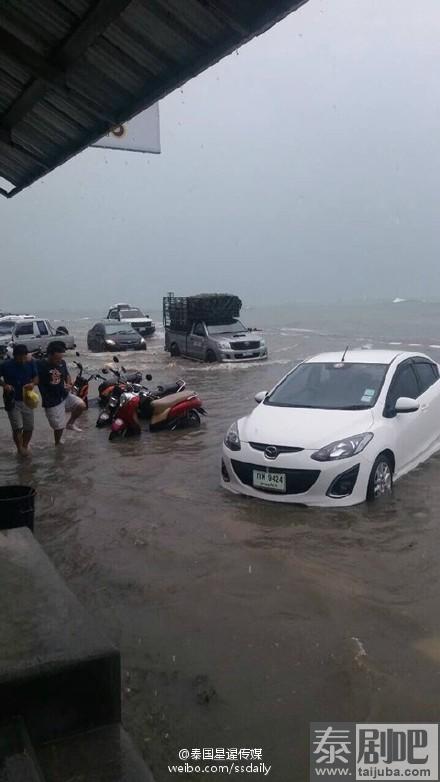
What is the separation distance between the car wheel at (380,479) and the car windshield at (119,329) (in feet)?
78.5

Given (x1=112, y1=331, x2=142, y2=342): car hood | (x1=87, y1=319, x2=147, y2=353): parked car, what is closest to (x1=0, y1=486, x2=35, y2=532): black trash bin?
(x1=87, y1=319, x2=147, y2=353): parked car

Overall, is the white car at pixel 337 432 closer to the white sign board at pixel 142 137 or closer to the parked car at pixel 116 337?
the white sign board at pixel 142 137

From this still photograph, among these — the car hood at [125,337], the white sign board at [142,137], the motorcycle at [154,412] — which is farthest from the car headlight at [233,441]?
the car hood at [125,337]

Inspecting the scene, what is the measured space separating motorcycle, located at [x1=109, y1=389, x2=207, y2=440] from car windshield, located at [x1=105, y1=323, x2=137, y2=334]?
18439 millimetres

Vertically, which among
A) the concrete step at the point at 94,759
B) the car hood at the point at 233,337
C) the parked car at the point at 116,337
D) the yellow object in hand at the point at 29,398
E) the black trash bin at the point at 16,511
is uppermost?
the yellow object in hand at the point at 29,398

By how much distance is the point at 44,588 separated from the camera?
3.31 meters

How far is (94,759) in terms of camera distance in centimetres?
250

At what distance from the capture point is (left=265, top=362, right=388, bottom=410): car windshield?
693 centimetres

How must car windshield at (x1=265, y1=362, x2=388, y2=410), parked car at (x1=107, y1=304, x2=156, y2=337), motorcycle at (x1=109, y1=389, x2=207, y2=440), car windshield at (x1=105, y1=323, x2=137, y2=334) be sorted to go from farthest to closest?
1. parked car at (x1=107, y1=304, x2=156, y2=337)
2. car windshield at (x1=105, y1=323, x2=137, y2=334)
3. motorcycle at (x1=109, y1=389, x2=207, y2=440)
4. car windshield at (x1=265, y1=362, x2=388, y2=410)

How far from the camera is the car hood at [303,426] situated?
6.14m

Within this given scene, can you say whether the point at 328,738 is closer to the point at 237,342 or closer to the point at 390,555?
the point at 390,555

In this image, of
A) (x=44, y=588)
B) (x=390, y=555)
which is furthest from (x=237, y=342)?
(x=44, y=588)

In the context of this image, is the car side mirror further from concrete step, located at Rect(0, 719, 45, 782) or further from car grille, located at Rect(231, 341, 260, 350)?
car grille, located at Rect(231, 341, 260, 350)

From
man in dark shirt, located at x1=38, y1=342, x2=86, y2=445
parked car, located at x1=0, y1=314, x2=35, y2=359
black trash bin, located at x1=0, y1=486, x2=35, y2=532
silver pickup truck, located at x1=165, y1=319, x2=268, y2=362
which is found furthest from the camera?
parked car, located at x1=0, y1=314, x2=35, y2=359
